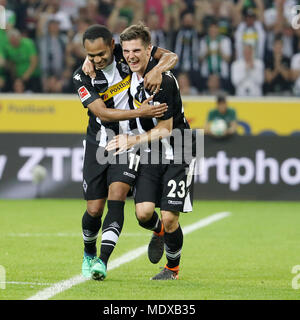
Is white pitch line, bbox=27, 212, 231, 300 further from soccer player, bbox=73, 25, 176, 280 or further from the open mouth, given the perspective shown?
the open mouth

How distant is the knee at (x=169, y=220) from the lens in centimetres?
769

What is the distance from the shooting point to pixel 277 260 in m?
9.17

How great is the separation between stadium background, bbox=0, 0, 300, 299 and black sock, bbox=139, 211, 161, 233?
41 cm

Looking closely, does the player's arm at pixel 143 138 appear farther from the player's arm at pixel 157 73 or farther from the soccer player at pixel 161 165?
the player's arm at pixel 157 73

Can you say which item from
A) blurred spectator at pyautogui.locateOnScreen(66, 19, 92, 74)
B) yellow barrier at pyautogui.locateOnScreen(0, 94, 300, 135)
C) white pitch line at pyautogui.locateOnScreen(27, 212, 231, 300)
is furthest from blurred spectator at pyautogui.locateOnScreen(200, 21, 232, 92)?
white pitch line at pyautogui.locateOnScreen(27, 212, 231, 300)

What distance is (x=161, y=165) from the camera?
7.81 meters

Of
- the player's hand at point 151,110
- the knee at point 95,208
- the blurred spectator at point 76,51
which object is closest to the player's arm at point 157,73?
the player's hand at point 151,110

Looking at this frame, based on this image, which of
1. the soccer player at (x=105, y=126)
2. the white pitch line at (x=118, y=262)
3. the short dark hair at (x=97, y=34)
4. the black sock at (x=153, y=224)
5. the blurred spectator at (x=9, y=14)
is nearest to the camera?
the white pitch line at (x=118, y=262)

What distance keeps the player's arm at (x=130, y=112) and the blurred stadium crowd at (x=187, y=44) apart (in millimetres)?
10069

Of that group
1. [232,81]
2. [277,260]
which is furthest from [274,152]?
[277,260]

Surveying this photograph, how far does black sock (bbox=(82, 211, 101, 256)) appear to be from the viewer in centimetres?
794

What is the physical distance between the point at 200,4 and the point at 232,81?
6.27 feet
